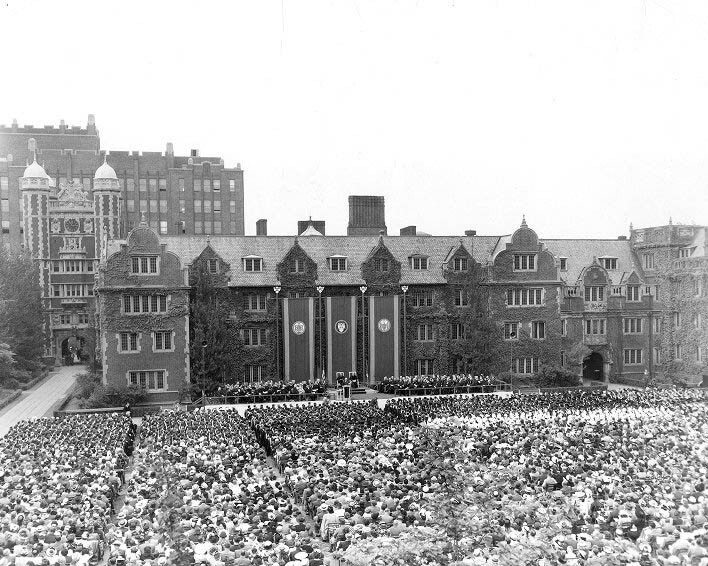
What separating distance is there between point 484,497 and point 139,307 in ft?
133

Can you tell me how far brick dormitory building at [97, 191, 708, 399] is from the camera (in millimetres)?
60969

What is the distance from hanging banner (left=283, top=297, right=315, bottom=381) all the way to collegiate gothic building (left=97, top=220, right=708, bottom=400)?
0.08 metres

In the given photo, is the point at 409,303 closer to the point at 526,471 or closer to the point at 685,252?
the point at 685,252

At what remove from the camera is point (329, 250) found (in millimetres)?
69250

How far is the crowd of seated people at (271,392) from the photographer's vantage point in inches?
2286

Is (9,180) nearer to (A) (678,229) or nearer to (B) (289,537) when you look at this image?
(A) (678,229)

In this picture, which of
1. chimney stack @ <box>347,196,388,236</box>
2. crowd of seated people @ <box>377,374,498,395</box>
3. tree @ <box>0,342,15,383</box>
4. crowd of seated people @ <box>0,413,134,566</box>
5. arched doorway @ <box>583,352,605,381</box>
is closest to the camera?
crowd of seated people @ <box>0,413,134,566</box>

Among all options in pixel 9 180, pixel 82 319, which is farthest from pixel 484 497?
pixel 9 180

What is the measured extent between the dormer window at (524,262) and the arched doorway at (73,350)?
52.4 metres

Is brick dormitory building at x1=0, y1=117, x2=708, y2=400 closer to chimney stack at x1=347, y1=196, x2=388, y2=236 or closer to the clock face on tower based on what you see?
chimney stack at x1=347, y1=196, x2=388, y2=236

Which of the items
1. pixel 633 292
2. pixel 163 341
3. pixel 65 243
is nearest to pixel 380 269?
pixel 163 341

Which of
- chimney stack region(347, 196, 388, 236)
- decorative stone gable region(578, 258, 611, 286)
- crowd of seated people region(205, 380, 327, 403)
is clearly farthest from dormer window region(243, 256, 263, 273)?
decorative stone gable region(578, 258, 611, 286)

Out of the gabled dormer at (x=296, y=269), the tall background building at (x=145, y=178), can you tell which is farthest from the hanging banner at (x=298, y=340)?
the tall background building at (x=145, y=178)

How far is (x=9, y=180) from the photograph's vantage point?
4232 inches
